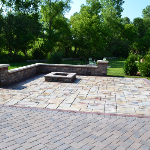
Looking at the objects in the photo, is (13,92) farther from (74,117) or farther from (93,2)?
(93,2)

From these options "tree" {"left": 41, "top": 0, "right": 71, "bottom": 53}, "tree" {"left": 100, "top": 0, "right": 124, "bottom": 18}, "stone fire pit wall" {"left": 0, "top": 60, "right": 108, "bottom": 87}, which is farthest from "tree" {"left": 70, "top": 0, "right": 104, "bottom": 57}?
"stone fire pit wall" {"left": 0, "top": 60, "right": 108, "bottom": 87}

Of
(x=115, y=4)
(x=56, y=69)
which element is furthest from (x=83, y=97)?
(x=115, y=4)

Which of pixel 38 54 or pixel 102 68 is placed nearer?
pixel 102 68

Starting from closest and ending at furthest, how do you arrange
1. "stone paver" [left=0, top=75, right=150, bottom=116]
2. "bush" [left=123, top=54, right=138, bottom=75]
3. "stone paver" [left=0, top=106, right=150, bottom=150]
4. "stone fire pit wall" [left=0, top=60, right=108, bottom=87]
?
"stone paver" [left=0, top=106, right=150, bottom=150], "stone paver" [left=0, top=75, right=150, bottom=116], "stone fire pit wall" [left=0, top=60, right=108, bottom=87], "bush" [left=123, top=54, right=138, bottom=75]

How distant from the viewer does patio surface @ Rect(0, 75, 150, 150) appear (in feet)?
11.5

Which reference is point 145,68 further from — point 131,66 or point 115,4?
point 115,4

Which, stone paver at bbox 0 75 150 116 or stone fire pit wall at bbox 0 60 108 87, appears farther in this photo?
stone fire pit wall at bbox 0 60 108 87

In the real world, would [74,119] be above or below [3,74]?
below

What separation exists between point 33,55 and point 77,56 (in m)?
8.26

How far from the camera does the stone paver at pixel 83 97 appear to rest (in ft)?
18.3

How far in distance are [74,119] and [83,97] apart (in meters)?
2.05

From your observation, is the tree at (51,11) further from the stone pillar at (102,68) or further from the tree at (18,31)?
the stone pillar at (102,68)

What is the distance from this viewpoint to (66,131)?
3.99m

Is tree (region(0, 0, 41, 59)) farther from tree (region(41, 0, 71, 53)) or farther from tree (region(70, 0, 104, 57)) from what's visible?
tree (region(70, 0, 104, 57))
